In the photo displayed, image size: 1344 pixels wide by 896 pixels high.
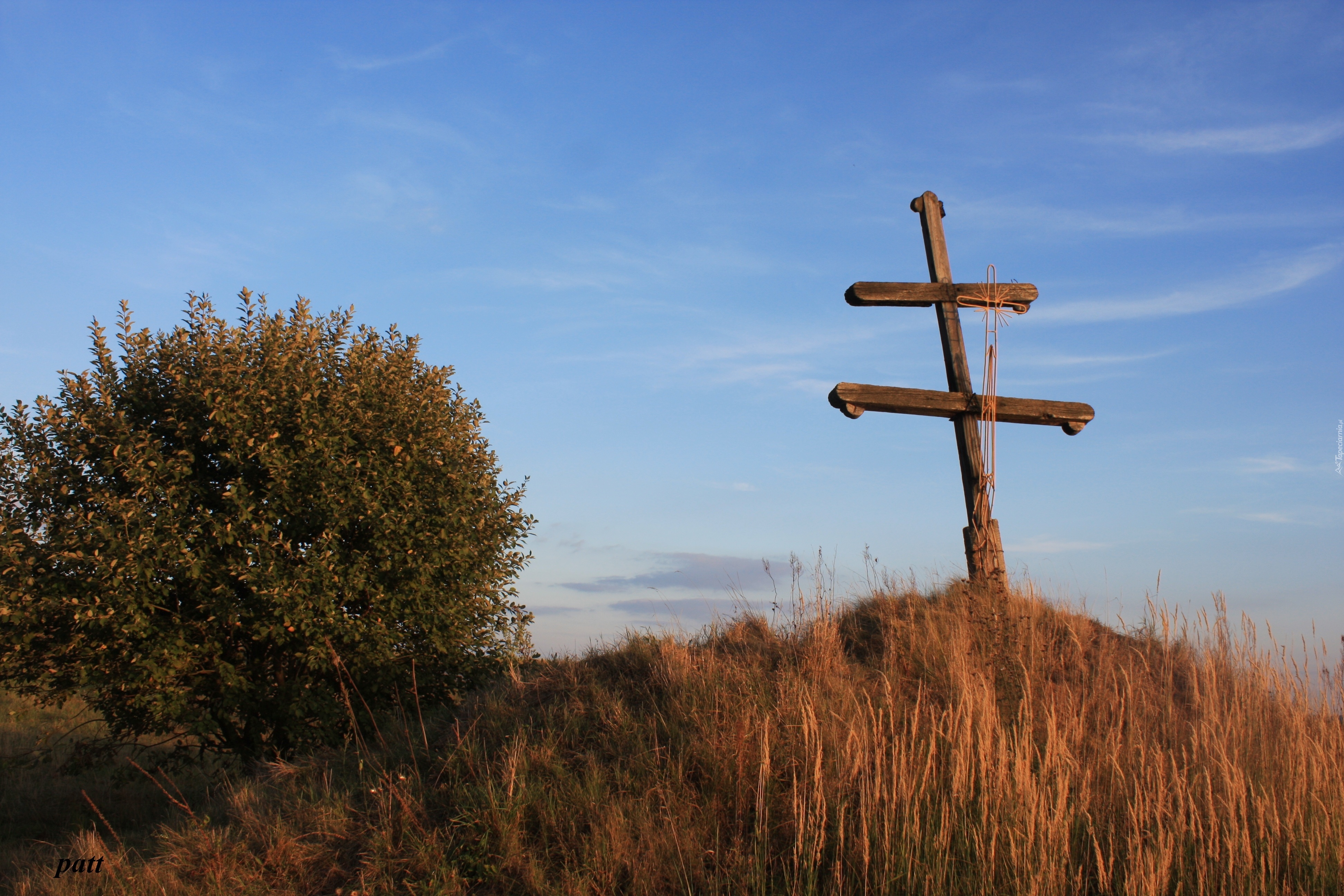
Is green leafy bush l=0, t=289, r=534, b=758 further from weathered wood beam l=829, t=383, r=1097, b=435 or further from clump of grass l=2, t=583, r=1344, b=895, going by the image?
weathered wood beam l=829, t=383, r=1097, b=435

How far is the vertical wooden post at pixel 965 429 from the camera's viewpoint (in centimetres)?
830

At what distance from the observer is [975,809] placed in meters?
4.75

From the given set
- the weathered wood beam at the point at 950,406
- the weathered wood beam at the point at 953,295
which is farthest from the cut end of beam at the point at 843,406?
the weathered wood beam at the point at 953,295

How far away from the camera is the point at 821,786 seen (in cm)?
470

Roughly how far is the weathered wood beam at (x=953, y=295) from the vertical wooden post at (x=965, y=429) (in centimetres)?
9

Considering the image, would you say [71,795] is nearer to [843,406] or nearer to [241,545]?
[241,545]

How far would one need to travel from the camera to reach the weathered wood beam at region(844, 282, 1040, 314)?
8953mm

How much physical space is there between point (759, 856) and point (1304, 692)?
449 cm

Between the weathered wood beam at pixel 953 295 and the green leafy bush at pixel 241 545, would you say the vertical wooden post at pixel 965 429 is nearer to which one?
the weathered wood beam at pixel 953 295

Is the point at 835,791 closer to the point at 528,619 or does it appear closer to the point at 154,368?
the point at 528,619

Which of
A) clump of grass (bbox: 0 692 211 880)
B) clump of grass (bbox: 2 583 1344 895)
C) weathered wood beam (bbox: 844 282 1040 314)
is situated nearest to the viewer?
clump of grass (bbox: 2 583 1344 895)

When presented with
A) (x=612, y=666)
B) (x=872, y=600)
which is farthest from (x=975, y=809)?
(x=872, y=600)

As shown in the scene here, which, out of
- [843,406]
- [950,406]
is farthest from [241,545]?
[950,406]

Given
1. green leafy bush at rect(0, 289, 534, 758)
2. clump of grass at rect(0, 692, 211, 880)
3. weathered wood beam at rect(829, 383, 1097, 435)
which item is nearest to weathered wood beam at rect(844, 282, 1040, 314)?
weathered wood beam at rect(829, 383, 1097, 435)
